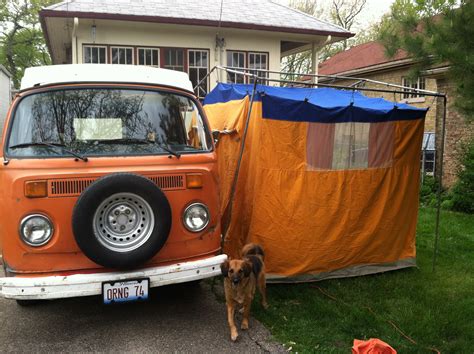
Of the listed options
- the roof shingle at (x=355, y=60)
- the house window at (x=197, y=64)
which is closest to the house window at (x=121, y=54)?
the house window at (x=197, y=64)

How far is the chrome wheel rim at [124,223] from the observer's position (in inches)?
149

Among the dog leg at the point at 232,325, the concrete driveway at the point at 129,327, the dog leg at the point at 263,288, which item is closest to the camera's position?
the concrete driveway at the point at 129,327

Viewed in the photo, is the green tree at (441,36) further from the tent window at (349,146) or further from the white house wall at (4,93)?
the white house wall at (4,93)

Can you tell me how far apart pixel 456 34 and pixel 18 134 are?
396cm

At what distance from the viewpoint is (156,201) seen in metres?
3.81

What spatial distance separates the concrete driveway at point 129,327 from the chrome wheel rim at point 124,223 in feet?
2.97

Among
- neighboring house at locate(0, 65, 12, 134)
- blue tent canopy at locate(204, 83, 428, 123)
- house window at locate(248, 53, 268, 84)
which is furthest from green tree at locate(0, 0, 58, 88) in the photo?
blue tent canopy at locate(204, 83, 428, 123)

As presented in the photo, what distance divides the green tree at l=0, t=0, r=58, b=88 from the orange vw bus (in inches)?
1161

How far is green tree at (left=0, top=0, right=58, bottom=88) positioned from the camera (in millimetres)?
30869

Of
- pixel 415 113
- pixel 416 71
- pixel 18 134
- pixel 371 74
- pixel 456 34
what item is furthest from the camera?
pixel 371 74

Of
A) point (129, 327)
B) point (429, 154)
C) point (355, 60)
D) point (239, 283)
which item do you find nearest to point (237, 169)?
point (239, 283)

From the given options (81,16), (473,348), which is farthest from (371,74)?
(473,348)

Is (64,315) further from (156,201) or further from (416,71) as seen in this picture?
(416,71)

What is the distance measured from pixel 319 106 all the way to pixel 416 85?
1096 cm
